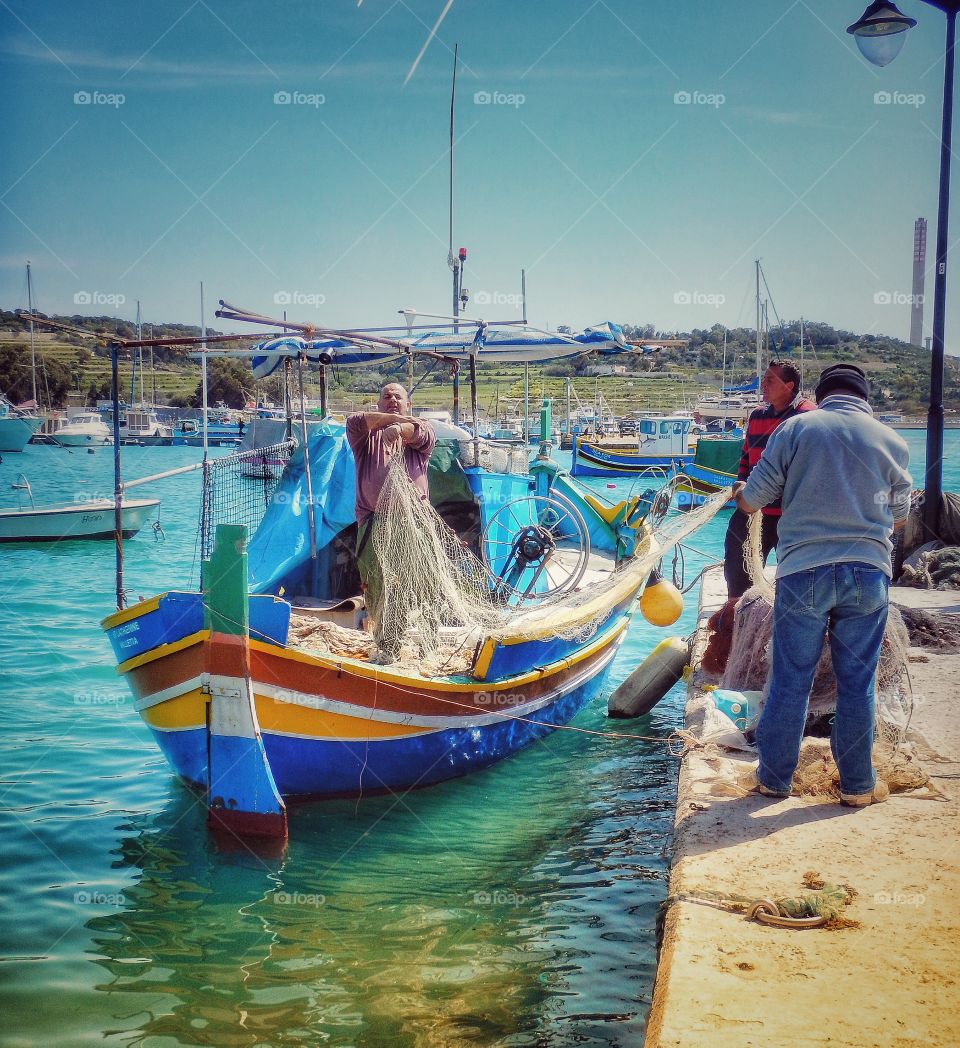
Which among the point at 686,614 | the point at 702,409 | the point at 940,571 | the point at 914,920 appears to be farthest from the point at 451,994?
the point at 702,409

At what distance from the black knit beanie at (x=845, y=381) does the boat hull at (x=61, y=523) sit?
54.4ft

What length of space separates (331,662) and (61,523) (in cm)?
1644

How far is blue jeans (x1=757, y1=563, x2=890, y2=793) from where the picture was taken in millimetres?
3826

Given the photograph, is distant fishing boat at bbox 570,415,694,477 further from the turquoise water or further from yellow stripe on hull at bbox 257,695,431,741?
yellow stripe on hull at bbox 257,695,431,741

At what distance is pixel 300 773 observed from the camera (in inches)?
220

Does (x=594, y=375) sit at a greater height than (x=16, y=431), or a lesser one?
greater

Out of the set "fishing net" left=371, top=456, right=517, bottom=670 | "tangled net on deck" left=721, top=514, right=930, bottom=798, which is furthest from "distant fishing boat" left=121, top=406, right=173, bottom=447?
"tangled net on deck" left=721, top=514, right=930, bottom=798

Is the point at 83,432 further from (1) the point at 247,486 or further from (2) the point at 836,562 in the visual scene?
(2) the point at 836,562

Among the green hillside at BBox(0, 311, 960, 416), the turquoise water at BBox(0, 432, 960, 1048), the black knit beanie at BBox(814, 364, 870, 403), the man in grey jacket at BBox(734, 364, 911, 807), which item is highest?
the green hillside at BBox(0, 311, 960, 416)

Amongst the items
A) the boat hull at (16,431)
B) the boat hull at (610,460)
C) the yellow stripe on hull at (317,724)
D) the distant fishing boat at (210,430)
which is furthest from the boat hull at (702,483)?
the boat hull at (16,431)

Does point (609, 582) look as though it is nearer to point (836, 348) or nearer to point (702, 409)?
point (702, 409)

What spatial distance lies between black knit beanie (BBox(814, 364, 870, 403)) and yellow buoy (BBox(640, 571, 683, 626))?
405cm

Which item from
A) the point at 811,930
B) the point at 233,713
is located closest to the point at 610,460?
the point at 233,713

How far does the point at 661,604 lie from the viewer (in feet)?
26.3
